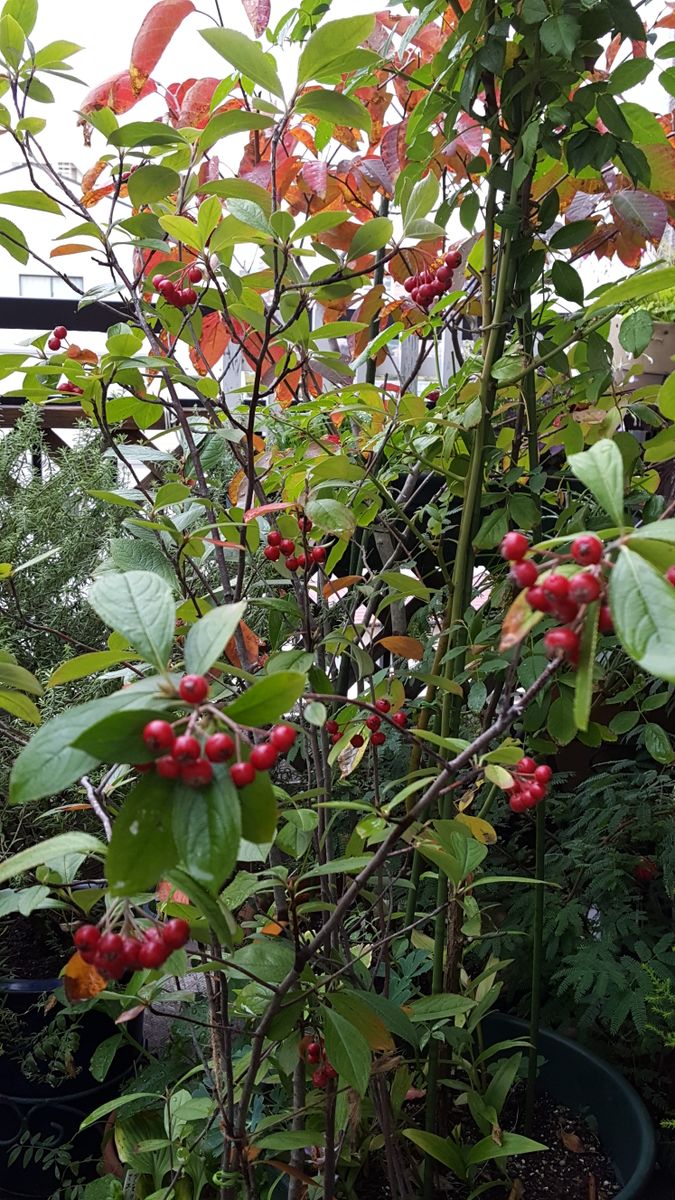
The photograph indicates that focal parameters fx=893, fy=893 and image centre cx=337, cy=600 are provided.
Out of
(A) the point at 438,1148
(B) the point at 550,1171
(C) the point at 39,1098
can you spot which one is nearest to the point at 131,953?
(A) the point at 438,1148

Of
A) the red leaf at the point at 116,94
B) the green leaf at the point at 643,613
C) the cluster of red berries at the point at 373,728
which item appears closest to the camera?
the green leaf at the point at 643,613

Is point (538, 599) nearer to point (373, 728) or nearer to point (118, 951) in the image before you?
point (118, 951)

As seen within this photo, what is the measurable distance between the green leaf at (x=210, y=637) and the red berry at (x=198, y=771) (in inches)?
1.5

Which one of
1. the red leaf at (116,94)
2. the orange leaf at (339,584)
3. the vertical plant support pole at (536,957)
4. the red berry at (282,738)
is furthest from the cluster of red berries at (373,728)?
the red leaf at (116,94)

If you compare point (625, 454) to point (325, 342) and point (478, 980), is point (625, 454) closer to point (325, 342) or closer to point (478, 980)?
point (478, 980)

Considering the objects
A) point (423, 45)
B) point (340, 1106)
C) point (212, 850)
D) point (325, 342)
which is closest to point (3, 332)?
point (325, 342)

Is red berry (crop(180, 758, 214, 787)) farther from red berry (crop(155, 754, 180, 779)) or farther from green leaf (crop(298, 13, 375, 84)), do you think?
green leaf (crop(298, 13, 375, 84))

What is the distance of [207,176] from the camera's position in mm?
1040

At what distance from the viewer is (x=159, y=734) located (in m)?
0.34

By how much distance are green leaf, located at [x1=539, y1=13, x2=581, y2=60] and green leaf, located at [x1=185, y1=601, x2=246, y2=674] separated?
51cm

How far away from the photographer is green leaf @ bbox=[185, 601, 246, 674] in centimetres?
37

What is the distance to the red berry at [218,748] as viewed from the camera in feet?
1.14

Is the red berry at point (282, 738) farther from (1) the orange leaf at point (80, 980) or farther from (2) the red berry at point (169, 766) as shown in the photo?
(1) the orange leaf at point (80, 980)

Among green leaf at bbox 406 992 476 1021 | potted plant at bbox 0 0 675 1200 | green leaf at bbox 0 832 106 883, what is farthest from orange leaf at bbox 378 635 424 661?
green leaf at bbox 0 832 106 883
